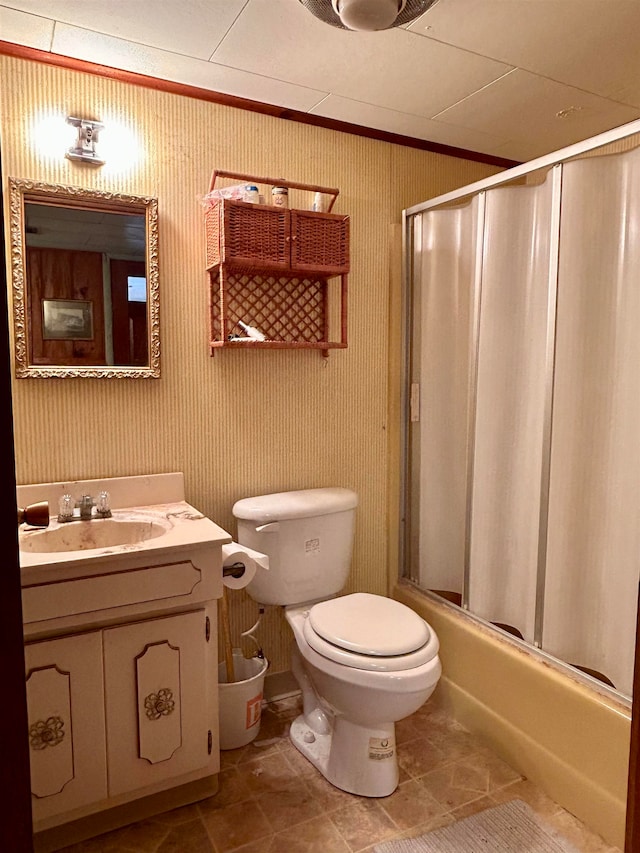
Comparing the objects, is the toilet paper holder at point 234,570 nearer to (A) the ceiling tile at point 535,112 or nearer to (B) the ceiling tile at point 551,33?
(B) the ceiling tile at point 551,33

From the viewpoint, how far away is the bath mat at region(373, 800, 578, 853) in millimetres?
1594

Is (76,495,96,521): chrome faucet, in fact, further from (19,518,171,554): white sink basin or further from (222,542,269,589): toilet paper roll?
(222,542,269,589): toilet paper roll

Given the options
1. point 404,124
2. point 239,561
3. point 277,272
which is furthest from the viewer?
point 404,124

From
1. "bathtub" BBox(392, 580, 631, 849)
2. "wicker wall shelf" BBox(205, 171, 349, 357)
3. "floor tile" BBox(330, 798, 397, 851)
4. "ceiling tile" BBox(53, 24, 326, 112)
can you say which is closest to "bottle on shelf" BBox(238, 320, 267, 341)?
"wicker wall shelf" BBox(205, 171, 349, 357)

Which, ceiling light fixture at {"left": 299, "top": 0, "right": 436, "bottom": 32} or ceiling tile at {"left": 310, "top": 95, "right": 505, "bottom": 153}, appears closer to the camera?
ceiling light fixture at {"left": 299, "top": 0, "right": 436, "bottom": 32}

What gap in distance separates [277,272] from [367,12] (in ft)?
2.81

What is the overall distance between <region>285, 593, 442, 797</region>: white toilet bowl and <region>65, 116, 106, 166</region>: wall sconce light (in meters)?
1.59

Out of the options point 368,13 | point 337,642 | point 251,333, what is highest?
point 368,13

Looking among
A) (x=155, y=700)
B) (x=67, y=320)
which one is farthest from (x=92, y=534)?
(x=67, y=320)

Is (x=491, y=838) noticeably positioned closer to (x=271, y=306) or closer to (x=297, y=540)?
(x=297, y=540)

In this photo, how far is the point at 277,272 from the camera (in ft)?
6.95

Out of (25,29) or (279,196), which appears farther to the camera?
(279,196)

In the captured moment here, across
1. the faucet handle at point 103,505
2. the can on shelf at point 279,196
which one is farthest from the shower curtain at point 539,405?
the faucet handle at point 103,505

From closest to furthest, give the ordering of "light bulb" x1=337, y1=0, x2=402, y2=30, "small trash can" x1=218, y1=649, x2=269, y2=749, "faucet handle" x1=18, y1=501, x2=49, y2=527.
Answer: "faucet handle" x1=18, y1=501, x2=49, y2=527
"light bulb" x1=337, y1=0, x2=402, y2=30
"small trash can" x1=218, y1=649, x2=269, y2=749
